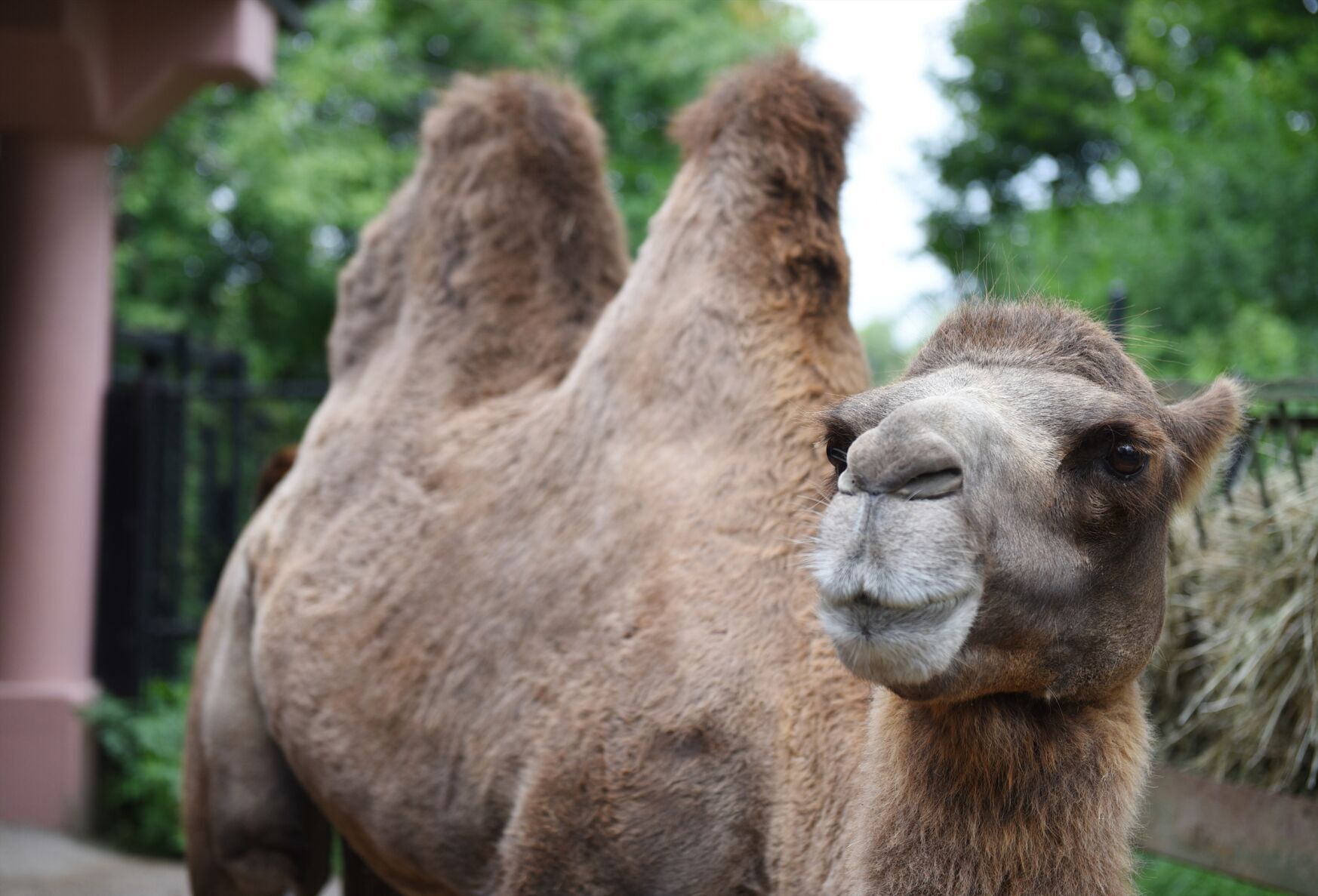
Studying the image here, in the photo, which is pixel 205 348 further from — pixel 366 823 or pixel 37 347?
pixel 366 823

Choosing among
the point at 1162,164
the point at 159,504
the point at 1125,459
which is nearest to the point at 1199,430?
the point at 1125,459

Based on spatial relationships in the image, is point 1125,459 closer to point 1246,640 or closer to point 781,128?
point 781,128

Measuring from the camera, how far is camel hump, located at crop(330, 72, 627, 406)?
427 centimetres

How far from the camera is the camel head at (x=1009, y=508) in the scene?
2.04 metres

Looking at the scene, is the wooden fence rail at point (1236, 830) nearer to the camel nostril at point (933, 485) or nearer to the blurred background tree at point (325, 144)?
the camel nostril at point (933, 485)

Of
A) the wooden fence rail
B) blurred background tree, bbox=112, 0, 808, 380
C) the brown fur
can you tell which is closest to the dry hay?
the wooden fence rail

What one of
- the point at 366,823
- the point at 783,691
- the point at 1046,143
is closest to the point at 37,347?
the point at 366,823

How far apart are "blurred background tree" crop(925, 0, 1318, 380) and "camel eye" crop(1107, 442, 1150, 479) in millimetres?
4315

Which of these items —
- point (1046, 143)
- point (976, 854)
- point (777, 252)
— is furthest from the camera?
point (1046, 143)

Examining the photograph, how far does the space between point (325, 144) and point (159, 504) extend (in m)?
6.04

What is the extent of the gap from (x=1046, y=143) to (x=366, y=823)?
21.5 metres

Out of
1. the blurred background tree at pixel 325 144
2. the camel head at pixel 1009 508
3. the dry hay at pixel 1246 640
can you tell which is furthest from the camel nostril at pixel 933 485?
the blurred background tree at pixel 325 144

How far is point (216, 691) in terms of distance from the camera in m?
4.57

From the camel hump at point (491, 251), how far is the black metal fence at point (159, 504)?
13.9 feet
